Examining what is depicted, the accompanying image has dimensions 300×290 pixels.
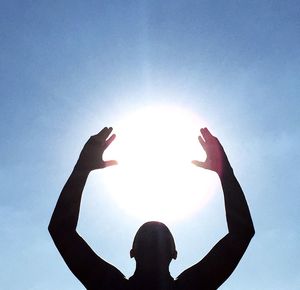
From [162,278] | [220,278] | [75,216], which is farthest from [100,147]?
[220,278]

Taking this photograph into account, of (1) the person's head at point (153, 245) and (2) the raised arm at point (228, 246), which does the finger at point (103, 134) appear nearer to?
(1) the person's head at point (153, 245)

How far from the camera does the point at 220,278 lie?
382cm

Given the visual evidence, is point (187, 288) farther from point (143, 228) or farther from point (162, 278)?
point (143, 228)

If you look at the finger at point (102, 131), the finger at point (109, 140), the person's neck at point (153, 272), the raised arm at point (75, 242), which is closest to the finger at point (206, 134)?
the finger at point (109, 140)

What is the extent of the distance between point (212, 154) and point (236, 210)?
98 cm

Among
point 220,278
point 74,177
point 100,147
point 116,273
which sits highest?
point 100,147

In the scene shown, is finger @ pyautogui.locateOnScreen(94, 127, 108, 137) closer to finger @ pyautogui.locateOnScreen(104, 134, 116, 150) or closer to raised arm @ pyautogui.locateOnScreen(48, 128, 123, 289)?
finger @ pyautogui.locateOnScreen(104, 134, 116, 150)

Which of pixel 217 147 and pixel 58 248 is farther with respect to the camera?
pixel 217 147

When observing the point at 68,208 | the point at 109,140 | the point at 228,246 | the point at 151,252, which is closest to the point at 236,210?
the point at 228,246

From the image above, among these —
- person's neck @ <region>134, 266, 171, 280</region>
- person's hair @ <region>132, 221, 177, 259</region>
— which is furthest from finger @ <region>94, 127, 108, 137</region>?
person's neck @ <region>134, 266, 171, 280</region>

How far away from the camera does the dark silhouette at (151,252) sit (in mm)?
3844

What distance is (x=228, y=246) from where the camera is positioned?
392cm

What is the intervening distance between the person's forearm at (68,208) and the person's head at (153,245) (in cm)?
71

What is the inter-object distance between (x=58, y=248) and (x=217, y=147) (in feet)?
7.57
